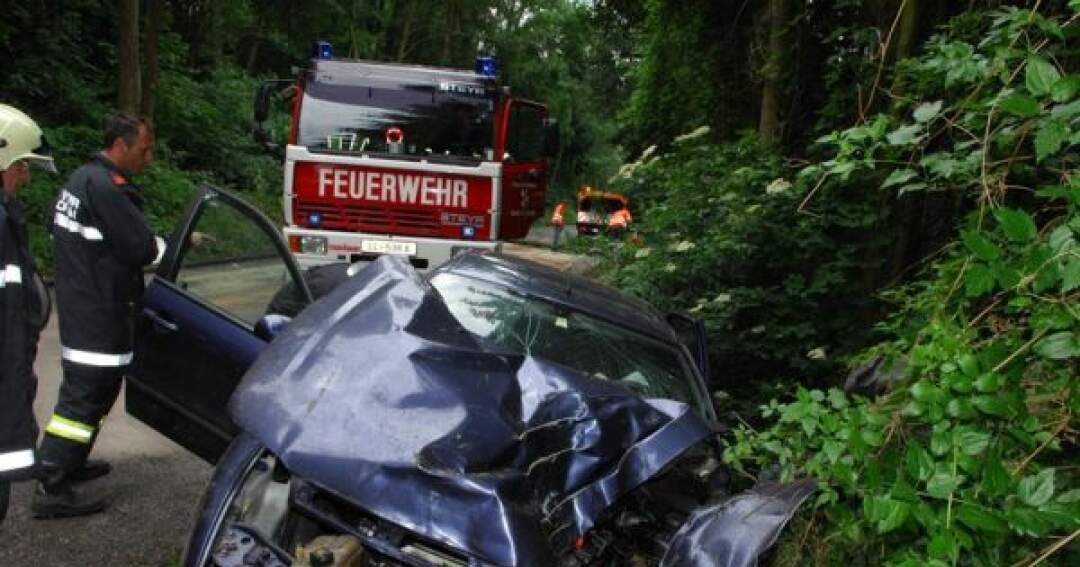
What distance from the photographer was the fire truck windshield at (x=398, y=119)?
325 inches

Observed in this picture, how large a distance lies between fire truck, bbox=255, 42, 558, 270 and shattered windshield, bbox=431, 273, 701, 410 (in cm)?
434

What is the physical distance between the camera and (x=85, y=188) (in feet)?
12.7

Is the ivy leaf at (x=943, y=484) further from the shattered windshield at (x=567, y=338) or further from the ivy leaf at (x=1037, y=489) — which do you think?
the shattered windshield at (x=567, y=338)

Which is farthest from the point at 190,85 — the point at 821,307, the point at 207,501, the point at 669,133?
the point at 207,501

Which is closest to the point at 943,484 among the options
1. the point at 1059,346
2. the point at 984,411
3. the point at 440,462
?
the point at 984,411

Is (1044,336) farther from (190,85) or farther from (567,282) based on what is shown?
(190,85)

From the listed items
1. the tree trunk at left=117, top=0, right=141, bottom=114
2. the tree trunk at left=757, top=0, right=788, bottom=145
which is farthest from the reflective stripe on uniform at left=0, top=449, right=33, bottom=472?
the tree trunk at left=117, top=0, right=141, bottom=114

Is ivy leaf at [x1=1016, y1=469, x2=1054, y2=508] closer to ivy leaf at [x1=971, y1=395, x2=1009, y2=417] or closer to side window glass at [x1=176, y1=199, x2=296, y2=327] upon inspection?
ivy leaf at [x1=971, y1=395, x2=1009, y2=417]

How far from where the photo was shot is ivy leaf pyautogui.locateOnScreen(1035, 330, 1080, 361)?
5.69 feet

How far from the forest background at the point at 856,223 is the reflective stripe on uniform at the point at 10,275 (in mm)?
2241

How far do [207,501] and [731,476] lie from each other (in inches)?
67.1

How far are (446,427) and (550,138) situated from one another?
6.99 meters

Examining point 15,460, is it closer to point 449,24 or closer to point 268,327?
point 268,327

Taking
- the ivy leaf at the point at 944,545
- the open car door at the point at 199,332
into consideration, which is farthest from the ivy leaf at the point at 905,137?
the open car door at the point at 199,332
